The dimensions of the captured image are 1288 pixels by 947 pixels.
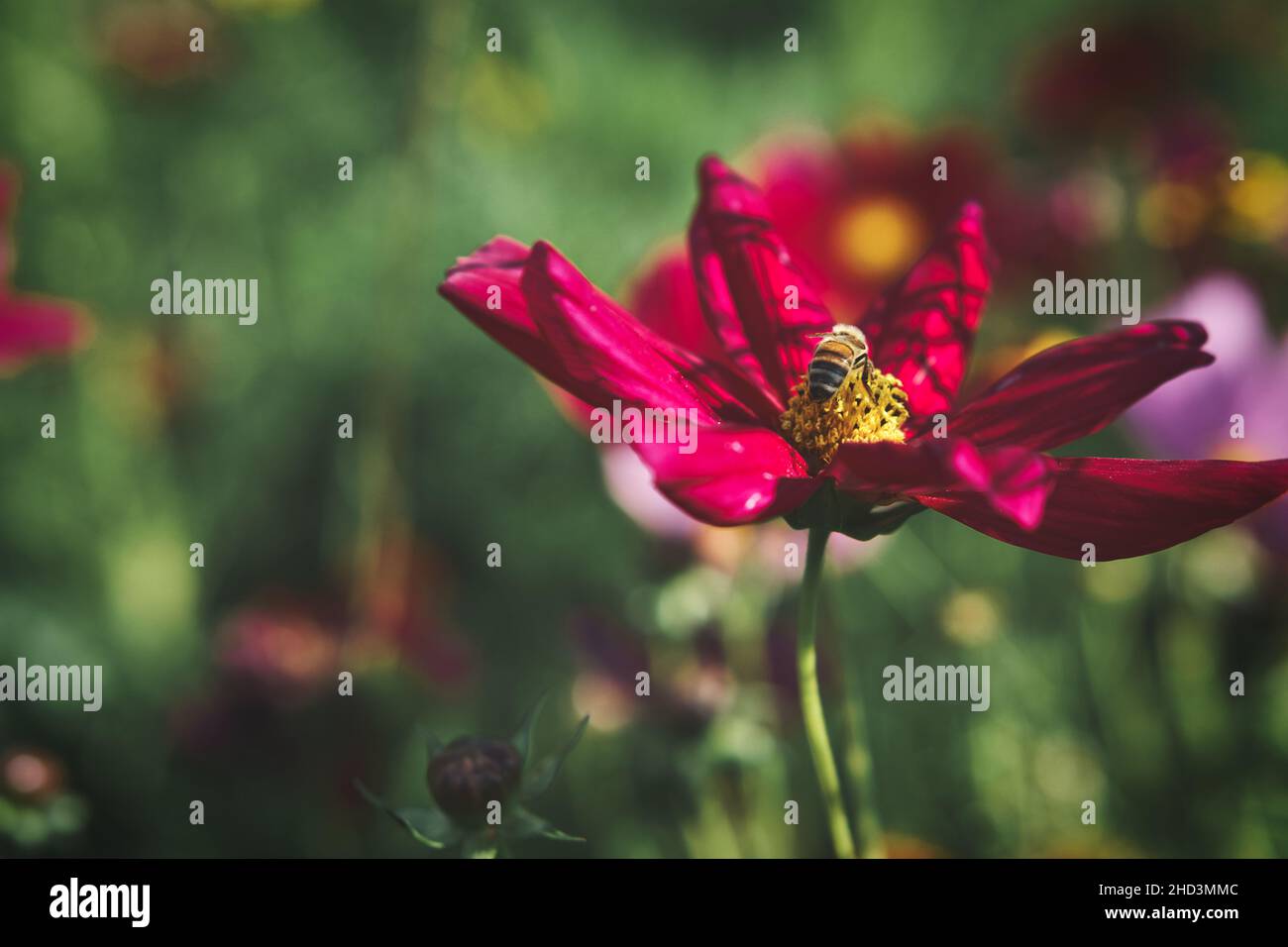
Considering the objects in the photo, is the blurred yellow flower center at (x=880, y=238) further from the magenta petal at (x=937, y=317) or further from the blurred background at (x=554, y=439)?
the magenta petal at (x=937, y=317)

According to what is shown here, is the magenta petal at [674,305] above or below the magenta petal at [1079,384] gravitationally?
above

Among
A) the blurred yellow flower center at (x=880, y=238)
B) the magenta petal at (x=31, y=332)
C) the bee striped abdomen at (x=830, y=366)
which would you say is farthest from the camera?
the blurred yellow flower center at (x=880, y=238)

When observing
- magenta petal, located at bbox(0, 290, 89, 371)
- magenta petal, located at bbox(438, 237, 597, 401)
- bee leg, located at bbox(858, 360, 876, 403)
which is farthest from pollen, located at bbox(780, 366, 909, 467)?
magenta petal, located at bbox(0, 290, 89, 371)

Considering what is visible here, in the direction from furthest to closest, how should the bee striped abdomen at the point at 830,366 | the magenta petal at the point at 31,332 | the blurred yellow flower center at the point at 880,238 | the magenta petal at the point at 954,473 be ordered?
the blurred yellow flower center at the point at 880,238
the magenta petal at the point at 31,332
the bee striped abdomen at the point at 830,366
the magenta petal at the point at 954,473

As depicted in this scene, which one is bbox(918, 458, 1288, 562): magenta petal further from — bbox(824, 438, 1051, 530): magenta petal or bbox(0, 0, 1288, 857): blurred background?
bbox(0, 0, 1288, 857): blurred background

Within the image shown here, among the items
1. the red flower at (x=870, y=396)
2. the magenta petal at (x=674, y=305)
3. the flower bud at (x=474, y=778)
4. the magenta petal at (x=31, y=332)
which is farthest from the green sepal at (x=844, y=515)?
the magenta petal at (x=31, y=332)
